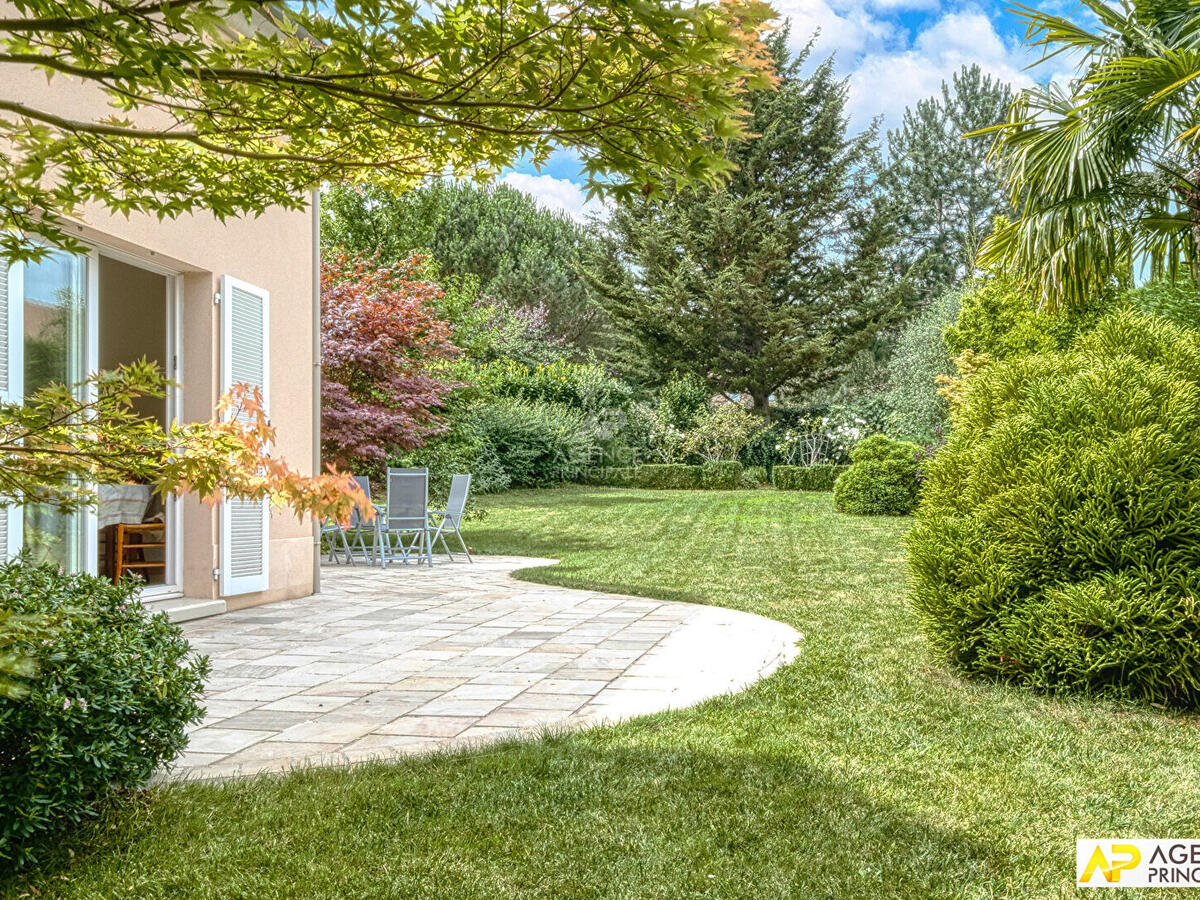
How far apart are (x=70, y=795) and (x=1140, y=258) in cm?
891

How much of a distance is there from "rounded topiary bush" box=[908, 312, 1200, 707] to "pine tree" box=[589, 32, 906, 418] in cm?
1951

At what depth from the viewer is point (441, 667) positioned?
4.77 meters

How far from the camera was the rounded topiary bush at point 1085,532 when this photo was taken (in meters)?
3.79

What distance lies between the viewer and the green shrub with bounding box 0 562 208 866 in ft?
7.48

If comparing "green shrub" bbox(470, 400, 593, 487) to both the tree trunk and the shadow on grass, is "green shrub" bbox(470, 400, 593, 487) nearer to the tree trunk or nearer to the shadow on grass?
the tree trunk

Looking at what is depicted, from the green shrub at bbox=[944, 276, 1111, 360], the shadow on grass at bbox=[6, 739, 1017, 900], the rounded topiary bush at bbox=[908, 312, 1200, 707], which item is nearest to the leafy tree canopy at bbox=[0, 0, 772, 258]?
the shadow on grass at bbox=[6, 739, 1017, 900]

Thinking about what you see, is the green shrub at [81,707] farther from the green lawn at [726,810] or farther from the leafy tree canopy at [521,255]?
the leafy tree canopy at [521,255]

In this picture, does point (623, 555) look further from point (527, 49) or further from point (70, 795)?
point (527, 49)

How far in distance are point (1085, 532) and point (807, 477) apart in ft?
51.5

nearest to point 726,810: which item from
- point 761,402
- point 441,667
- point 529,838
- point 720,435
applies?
point 529,838

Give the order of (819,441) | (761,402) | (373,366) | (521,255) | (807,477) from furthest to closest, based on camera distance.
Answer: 1. (521,255)
2. (761,402)
3. (819,441)
4. (807,477)
5. (373,366)

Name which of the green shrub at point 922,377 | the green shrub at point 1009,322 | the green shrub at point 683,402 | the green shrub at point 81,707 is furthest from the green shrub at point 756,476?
the green shrub at point 81,707

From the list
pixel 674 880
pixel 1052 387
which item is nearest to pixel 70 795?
pixel 674 880
